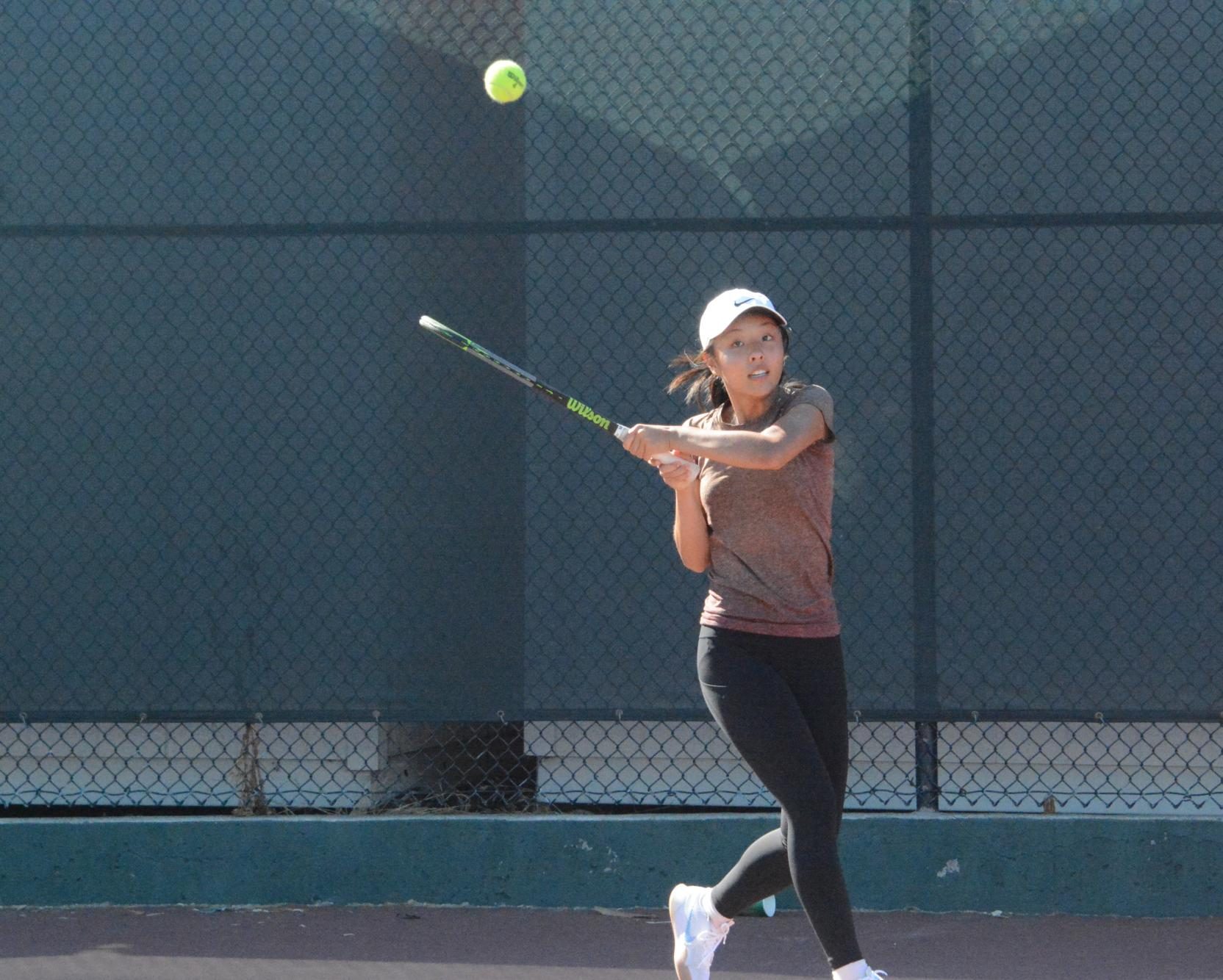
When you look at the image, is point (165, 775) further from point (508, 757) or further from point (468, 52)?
point (468, 52)

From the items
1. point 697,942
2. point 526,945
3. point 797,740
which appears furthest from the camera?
point 526,945

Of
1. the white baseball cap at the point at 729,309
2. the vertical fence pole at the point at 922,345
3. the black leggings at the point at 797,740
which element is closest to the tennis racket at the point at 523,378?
the white baseball cap at the point at 729,309

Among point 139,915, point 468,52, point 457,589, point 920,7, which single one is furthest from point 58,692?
point 920,7

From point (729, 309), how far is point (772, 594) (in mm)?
705

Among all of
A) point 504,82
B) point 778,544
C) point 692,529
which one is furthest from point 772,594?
point 504,82

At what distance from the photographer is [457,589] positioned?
209 inches

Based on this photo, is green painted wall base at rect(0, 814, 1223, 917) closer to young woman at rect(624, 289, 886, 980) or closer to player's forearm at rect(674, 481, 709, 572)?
young woman at rect(624, 289, 886, 980)

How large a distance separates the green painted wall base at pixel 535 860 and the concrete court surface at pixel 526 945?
0.18 ft

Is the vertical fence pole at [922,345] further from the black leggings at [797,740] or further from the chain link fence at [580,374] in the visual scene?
the black leggings at [797,740]

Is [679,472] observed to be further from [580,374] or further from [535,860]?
[535,860]

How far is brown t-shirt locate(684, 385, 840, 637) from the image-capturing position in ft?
12.1

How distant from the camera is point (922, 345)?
5.13 meters

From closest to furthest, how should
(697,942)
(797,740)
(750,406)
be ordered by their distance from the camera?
(797,740) < (750,406) < (697,942)

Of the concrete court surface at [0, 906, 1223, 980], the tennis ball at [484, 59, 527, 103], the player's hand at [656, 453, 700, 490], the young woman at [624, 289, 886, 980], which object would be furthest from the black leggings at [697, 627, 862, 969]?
the tennis ball at [484, 59, 527, 103]
